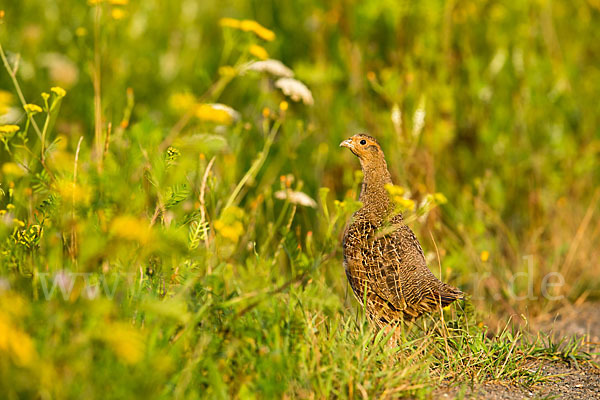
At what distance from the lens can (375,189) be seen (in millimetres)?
4215

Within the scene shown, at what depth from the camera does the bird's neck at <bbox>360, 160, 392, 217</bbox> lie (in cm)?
415

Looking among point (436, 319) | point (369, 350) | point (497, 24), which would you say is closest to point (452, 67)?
point (497, 24)

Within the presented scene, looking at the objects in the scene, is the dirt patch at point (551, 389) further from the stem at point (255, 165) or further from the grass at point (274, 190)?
the stem at point (255, 165)

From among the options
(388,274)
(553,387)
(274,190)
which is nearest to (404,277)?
(388,274)

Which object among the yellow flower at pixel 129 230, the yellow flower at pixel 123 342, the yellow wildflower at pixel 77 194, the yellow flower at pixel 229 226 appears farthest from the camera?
the yellow flower at pixel 229 226

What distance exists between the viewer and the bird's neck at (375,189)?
4.15m

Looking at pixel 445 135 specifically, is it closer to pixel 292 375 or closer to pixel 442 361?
pixel 442 361

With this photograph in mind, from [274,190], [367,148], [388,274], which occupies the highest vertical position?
[367,148]

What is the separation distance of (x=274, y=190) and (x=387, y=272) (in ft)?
7.02

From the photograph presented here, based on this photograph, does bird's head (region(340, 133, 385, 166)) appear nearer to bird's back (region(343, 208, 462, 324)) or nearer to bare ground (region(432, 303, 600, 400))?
bird's back (region(343, 208, 462, 324))

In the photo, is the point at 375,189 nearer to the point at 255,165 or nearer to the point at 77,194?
the point at 255,165

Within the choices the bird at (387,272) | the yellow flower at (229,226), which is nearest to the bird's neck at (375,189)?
the bird at (387,272)

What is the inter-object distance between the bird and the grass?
134 millimetres

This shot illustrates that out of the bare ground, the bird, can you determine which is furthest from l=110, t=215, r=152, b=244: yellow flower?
the bare ground
